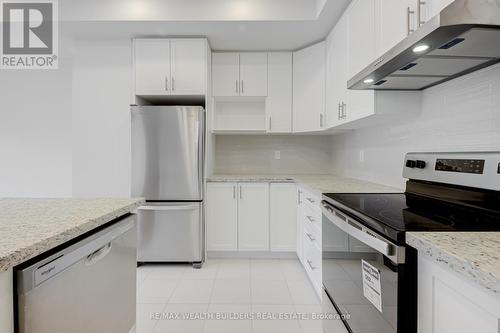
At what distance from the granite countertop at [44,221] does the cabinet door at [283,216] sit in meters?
1.74

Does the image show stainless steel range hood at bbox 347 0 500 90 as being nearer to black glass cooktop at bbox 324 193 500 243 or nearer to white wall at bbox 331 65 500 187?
white wall at bbox 331 65 500 187

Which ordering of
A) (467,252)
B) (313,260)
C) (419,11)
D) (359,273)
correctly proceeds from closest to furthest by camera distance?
(467,252), (359,273), (419,11), (313,260)

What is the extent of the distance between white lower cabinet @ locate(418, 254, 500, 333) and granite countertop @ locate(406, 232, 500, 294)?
33 mm

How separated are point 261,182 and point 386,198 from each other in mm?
1566

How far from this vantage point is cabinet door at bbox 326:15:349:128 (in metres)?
2.36

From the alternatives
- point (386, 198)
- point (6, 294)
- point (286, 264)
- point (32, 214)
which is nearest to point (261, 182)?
point (286, 264)

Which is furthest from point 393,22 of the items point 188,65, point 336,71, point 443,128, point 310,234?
point 188,65

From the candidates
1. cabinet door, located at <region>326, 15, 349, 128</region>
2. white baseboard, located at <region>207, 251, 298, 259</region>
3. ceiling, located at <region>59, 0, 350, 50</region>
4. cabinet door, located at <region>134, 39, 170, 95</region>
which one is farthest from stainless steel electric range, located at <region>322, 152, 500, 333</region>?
cabinet door, located at <region>134, 39, 170, 95</region>

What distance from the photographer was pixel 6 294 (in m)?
0.72

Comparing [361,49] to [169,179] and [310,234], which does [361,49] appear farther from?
[169,179]

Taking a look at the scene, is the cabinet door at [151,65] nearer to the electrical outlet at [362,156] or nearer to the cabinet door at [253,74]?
the cabinet door at [253,74]

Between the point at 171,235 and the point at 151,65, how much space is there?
174 cm

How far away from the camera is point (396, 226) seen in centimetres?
96

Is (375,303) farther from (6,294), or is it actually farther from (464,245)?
(6,294)
